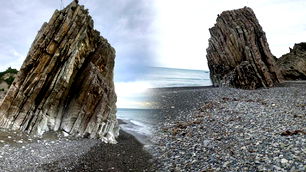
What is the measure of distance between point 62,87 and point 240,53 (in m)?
32.5

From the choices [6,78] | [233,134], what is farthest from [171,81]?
[233,134]

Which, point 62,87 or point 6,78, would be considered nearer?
point 62,87

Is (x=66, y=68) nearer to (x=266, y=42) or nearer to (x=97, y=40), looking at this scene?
(x=97, y=40)

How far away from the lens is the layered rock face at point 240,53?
4553 centimetres

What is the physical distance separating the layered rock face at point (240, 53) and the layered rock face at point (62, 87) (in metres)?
25.5

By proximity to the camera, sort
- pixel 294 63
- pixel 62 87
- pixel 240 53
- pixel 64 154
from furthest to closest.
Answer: pixel 294 63 < pixel 240 53 < pixel 62 87 < pixel 64 154

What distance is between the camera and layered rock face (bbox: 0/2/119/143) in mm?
23625

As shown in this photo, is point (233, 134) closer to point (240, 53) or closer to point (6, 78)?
point (240, 53)

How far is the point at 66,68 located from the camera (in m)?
24.9

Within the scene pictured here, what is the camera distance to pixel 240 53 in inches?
1901

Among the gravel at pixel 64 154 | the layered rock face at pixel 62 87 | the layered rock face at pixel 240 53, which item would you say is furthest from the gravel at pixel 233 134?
the layered rock face at pixel 240 53

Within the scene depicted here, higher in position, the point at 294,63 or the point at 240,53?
the point at 294,63

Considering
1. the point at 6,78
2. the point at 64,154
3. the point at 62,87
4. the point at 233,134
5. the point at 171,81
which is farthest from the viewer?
the point at 171,81

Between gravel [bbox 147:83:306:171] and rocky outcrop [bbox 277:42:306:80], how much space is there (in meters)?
25.1
